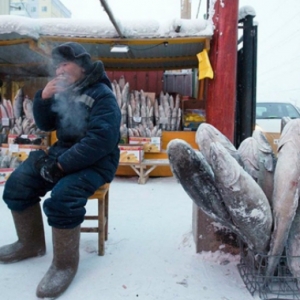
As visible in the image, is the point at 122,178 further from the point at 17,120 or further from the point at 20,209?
the point at 20,209

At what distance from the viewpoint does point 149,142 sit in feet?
16.6

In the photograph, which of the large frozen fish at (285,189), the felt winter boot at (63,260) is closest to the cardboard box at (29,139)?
the felt winter boot at (63,260)

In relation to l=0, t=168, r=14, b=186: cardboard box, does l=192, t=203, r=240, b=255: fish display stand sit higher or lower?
higher

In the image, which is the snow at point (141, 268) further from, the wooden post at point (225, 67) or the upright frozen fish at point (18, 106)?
the upright frozen fish at point (18, 106)

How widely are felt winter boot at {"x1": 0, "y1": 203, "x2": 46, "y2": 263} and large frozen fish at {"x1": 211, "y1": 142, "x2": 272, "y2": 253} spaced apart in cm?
120

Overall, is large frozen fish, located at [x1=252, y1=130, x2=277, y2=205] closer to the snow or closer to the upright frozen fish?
the snow

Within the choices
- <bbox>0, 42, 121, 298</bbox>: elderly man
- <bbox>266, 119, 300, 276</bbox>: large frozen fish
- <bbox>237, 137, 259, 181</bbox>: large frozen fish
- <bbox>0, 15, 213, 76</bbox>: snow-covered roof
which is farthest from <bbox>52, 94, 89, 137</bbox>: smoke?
<bbox>0, 15, 213, 76</bbox>: snow-covered roof

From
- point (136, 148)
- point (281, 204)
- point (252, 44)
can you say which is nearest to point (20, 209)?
point (281, 204)

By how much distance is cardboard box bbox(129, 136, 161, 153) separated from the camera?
199 inches

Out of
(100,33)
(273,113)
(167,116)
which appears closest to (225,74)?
(100,33)

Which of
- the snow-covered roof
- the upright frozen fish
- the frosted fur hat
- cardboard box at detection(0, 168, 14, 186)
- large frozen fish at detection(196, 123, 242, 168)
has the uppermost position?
the snow-covered roof

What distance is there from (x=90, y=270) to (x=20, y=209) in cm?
56

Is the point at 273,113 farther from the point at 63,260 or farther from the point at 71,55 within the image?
the point at 63,260

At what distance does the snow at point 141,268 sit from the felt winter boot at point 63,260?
6cm
